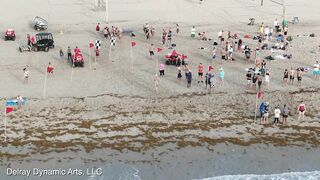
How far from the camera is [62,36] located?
142ft

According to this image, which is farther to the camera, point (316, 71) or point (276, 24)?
point (276, 24)

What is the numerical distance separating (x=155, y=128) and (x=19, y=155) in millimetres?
7122

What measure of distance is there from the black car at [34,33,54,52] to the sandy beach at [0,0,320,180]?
969 millimetres

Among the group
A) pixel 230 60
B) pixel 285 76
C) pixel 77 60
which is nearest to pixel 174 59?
pixel 230 60

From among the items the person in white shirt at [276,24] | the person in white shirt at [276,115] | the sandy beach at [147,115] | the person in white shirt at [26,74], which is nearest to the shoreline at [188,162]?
the sandy beach at [147,115]

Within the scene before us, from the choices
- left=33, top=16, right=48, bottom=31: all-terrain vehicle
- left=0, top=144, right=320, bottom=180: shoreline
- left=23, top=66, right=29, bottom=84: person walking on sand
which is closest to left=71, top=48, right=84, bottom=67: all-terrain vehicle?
left=23, top=66, right=29, bottom=84: person walking on sand

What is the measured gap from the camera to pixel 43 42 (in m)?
39.1

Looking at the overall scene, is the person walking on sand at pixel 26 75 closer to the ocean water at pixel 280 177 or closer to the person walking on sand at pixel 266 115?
the ocean water at pixel 280 177

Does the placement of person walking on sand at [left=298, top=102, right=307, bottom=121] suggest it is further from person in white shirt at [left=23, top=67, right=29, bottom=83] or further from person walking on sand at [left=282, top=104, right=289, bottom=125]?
person in white shirt at [left=23, top=67, right=29, bottom=83]

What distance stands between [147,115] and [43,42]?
545 inches

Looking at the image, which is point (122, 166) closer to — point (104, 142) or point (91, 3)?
point (104, 142)

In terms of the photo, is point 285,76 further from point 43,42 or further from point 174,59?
point 43,42

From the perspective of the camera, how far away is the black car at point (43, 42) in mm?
38897

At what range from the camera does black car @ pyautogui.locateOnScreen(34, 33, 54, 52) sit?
128 ft
